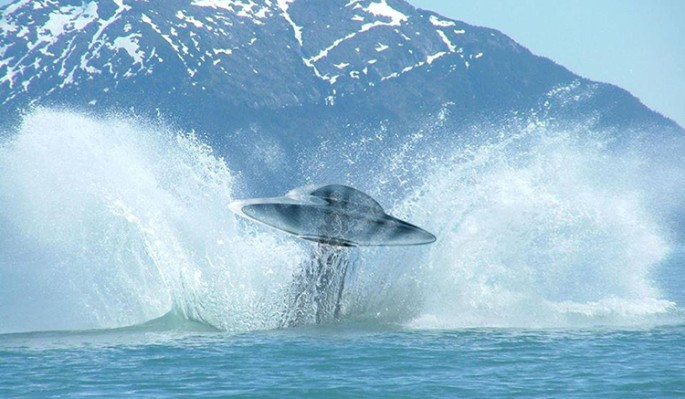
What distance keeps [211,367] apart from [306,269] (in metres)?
7.61

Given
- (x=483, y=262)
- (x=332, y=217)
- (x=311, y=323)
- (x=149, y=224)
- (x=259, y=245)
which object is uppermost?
(x=149, y=224)

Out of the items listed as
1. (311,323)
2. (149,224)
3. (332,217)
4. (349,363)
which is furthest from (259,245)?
(349,363)

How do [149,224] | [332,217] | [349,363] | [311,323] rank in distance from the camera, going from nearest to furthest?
1. [349,363]
2. [332,217]
3. [311,323]
4. [149,224]

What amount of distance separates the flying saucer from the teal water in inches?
104

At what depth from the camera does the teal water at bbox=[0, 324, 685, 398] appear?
20172 millimetres

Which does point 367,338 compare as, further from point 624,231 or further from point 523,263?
point 624,231

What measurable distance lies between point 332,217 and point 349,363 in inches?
248

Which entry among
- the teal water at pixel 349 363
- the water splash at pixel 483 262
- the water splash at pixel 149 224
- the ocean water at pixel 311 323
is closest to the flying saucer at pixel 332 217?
the ocean water at pixel 311 323

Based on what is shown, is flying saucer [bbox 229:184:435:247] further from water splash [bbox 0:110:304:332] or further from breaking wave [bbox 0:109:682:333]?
water splash [bbox 0:110:304:332]

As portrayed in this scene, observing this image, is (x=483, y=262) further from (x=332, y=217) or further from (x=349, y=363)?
(x=349, y=363)

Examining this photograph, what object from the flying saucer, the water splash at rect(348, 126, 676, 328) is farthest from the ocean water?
the flying saucer

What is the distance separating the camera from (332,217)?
93.6ft

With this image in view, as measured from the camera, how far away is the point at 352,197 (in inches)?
1125

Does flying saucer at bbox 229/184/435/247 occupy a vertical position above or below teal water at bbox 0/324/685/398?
above
